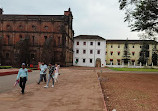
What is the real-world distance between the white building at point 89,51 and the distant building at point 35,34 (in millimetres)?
12284

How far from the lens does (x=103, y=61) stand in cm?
5112

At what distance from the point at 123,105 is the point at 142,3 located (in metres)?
14.3

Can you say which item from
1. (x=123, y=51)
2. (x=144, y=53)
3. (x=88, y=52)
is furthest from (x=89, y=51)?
(x=144, y=53)

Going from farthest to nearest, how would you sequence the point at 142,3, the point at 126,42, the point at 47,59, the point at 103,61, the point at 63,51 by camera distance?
1. the point at 126,42
2. the point at 103,61
3. the point at 63,51
4. the point at 47,59
5. the point at 142,3

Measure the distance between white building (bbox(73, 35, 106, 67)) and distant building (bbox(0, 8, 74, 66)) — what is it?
40.3ft

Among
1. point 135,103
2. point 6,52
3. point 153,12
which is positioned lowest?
point 135,103

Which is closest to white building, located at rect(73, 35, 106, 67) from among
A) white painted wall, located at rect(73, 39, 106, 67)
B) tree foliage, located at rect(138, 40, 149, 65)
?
white painted wall, located at rect(73, 39, 106, 67)

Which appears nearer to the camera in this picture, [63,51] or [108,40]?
[63,51]

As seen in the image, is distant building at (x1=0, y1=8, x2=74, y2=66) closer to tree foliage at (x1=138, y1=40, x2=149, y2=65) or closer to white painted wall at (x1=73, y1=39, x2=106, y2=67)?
white painted wall at (x1=73, y1=39, x2=106, y2=67)

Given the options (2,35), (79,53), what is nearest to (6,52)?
(2,35)

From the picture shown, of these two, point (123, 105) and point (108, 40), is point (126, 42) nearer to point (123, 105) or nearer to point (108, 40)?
point (108, 40)

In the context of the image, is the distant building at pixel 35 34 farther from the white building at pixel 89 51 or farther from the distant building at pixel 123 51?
the distant building at pixel 123 51

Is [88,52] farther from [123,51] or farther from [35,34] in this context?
[35,34]

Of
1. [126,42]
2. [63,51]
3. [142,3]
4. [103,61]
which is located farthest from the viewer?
[126,42]
